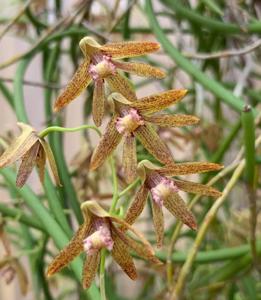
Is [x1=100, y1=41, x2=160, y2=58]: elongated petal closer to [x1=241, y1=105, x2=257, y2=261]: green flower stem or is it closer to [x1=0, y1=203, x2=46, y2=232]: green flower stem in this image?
[x1=241, y1=105, x2=257, y2=261]: green flower stem

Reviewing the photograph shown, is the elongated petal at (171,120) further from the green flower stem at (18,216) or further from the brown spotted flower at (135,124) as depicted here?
the green flower stem at (18,216)

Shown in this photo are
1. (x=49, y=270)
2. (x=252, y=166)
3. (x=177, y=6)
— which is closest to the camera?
(x=49, y=270)

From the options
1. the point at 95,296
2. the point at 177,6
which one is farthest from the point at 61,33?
the point at 95,296

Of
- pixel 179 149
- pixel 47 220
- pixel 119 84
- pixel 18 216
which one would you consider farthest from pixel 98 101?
pixel 179 149

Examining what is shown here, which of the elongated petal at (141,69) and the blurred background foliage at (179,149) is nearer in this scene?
the elongated petal at (141,69)

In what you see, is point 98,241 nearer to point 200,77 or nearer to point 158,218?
point 158,218

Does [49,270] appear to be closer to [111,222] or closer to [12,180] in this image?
[111,222]

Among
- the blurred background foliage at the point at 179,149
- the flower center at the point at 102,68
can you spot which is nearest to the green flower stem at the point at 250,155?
the blurred background foliage at the point at 179,149
